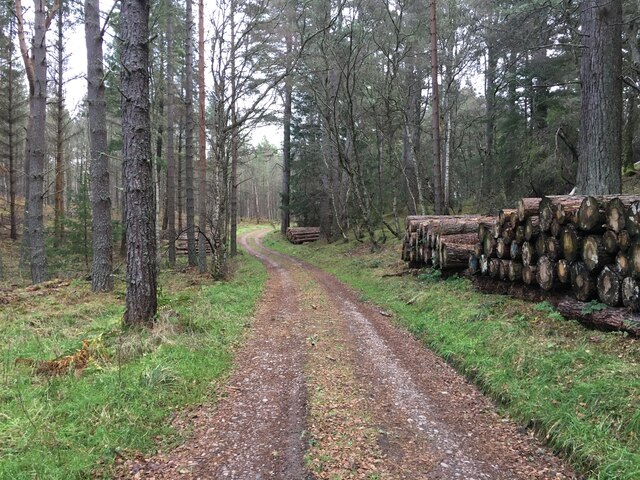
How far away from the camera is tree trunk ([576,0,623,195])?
7637 millimetres

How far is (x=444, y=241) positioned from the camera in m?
9.95

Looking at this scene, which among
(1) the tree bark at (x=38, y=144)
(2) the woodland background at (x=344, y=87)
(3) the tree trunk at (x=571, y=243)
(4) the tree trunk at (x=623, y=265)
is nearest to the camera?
(4) the tree trunk at (x=623, y=265)

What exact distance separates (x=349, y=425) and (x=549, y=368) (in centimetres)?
235

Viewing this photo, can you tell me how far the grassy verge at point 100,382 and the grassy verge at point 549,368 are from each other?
126 inches

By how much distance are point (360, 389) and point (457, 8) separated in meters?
18.5

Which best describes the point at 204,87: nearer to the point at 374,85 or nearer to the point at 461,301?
the point at 374,85

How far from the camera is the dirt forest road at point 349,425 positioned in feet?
10.3

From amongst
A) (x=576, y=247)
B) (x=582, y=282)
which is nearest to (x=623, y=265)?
(x=582, y=282)

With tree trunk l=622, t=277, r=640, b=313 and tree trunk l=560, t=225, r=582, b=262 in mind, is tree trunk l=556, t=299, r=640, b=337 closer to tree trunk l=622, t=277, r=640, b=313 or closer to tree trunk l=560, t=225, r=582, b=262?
tree trunk l=622, t=277, r=640, b=313

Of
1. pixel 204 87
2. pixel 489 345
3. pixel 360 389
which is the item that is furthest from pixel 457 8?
pixel 360 389

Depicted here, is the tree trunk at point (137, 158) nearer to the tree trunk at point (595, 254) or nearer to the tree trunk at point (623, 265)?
the tree trunk at point (595, 254)

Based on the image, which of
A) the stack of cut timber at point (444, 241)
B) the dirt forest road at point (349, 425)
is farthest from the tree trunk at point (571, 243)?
the stack of cut timber at point (444, 241)

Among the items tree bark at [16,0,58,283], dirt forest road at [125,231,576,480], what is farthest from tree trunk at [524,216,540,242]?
tree bark at [16,0,58,283]

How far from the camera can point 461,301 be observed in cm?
779
